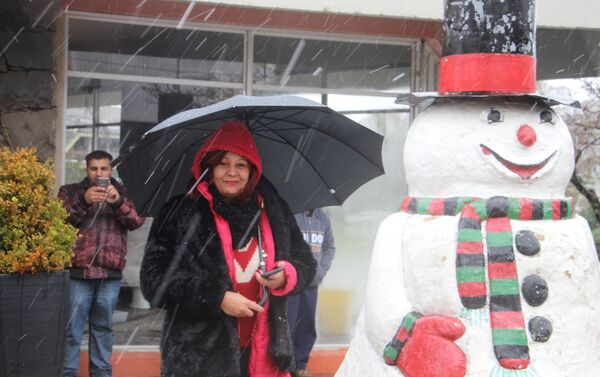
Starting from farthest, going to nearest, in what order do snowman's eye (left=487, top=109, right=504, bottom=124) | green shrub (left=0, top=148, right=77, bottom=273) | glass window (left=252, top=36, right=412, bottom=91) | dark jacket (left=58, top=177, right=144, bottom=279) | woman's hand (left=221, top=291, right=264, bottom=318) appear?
glass window (left=252, top=36, right=412, bottom=91)
dark jacket (left=58, top=177, right=144, bottom=279)
green shrub (left=0, top=148, right=77, bottom=273)
woman's hand (left=221, top=291, right=264, bottom=318)
snowman's eye (left=487, top=109, right=504, bottom=124)

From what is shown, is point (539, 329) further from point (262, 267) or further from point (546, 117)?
point (262, 267)

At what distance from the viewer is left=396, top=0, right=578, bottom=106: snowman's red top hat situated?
137 inches

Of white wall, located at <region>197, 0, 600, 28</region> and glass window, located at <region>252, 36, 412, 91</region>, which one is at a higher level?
white wall, located at <region>197, 0, 600, 28</region>

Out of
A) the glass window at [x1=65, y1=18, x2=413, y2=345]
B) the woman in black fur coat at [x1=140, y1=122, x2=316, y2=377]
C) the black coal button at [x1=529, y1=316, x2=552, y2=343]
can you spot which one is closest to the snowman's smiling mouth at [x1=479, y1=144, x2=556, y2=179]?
the black coal button at [x1=529, y1=316, x2=552, y2=343]

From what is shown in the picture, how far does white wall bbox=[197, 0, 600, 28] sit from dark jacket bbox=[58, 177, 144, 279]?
1.77 m

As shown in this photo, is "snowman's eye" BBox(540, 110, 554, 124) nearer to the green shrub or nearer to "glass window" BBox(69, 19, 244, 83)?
the green shrub

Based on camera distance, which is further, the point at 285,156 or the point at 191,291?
the point at 285,156

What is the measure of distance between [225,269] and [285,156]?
908 mm

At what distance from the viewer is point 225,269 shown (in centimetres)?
370

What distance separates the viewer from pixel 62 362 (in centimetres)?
612

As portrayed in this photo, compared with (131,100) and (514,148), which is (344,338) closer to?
(131,100)

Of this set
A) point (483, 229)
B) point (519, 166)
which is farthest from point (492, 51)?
point (483, 229)

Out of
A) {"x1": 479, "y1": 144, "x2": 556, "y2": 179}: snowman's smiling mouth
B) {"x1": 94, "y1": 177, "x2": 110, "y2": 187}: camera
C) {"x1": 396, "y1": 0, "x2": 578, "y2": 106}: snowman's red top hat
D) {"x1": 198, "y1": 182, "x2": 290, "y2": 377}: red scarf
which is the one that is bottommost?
{"x1": 198, "y1": 182, "x2": 290, "y2": 377}: red scarf

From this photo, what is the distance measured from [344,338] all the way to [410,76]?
261cm
